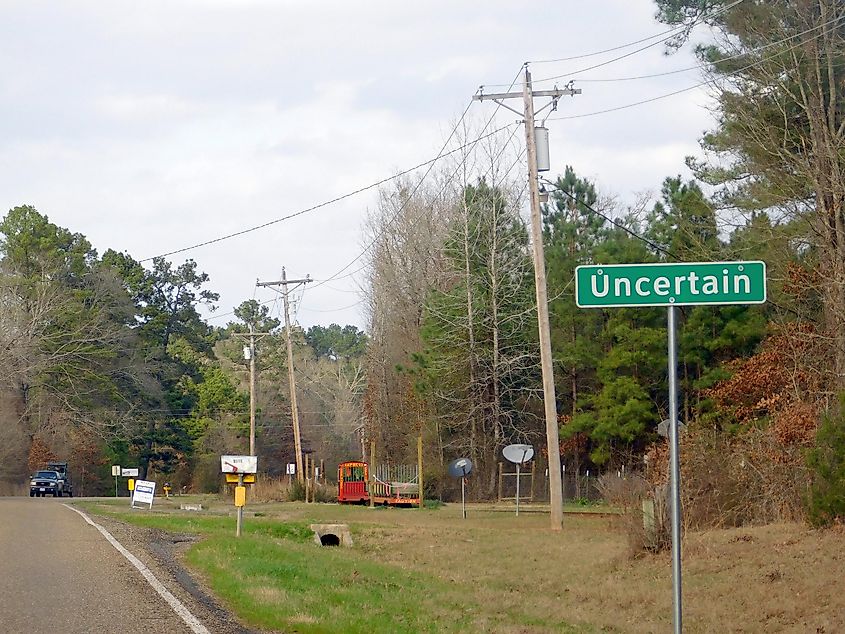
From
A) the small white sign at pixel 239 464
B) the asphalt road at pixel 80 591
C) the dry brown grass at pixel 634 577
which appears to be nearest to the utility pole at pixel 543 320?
the dry brown grass at pixel 634 577

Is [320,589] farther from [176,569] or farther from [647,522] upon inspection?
[647,522]

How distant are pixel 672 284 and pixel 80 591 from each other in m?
8.49

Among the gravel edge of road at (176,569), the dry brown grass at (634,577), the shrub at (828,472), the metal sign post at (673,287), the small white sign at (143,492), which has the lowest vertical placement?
the dry brown grass at (634,577)

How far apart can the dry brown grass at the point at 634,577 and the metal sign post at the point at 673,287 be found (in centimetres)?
561

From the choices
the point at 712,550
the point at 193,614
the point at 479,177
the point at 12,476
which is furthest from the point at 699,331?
the point at 12,476

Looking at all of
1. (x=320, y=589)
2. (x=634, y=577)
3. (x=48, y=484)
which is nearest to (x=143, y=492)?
(x=634, y=577)

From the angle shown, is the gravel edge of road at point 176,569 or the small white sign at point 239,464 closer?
the gravel edge of road at point 176,569

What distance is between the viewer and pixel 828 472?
17.0 metres

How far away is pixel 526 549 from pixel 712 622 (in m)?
9.34

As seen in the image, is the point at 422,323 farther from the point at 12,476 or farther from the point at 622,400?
the point at 12,476

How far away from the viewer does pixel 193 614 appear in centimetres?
1138

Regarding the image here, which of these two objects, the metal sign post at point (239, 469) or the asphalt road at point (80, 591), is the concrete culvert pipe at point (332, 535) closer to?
the metal sign post at point (239, 469)

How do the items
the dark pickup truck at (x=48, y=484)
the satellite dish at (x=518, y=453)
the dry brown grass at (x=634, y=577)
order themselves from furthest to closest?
the dark pickup truck at (x=48, y=484)
the satellite dish at (x=518, y=453)
the dry brown grass at (x=634, y=577)

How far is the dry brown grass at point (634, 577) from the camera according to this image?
13078 millimetres
